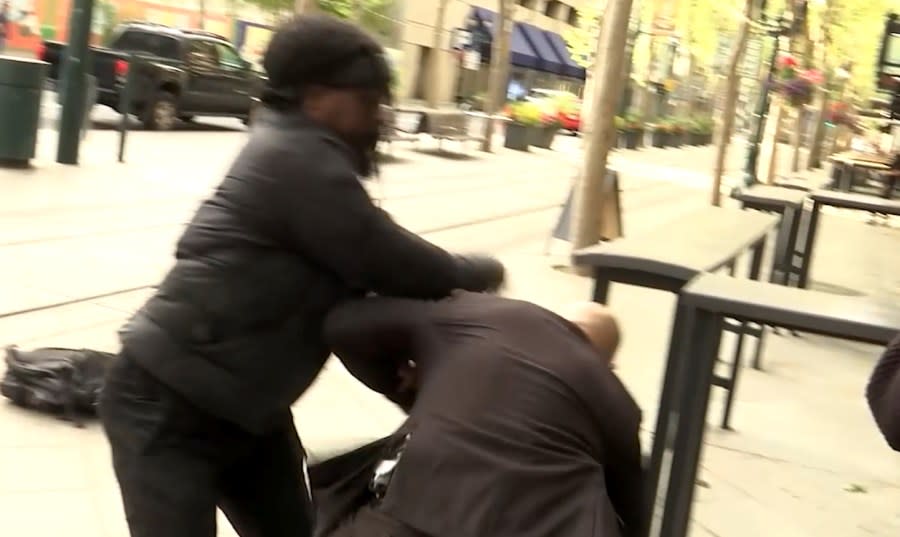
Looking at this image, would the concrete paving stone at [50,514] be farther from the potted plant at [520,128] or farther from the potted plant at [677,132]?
the potted plant at [677,132]

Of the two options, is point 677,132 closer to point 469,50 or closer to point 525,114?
point 469,50

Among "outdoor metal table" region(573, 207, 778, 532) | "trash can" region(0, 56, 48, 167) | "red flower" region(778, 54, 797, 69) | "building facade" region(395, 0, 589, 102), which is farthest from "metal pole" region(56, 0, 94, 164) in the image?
"building facade" region(395, 0, 589, 102)

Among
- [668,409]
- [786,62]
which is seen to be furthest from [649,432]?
[786,62]

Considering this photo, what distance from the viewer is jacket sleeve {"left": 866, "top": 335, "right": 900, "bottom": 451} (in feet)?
7.40

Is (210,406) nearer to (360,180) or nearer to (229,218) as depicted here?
→ (229,218)

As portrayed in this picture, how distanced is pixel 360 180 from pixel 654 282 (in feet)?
7.65

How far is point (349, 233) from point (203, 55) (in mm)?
19977

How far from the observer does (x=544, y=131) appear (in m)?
29.0

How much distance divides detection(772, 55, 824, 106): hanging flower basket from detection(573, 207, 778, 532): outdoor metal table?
1318 centimetres

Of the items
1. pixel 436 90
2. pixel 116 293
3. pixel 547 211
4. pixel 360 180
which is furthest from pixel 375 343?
pixel 436 90

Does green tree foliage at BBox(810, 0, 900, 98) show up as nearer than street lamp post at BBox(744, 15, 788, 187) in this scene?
No

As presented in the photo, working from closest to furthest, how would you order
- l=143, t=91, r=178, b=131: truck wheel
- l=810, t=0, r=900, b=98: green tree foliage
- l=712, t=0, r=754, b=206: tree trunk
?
l=712, t=0, r=754, b=206: tree trunk, l=143, t=91, r=178, b=131: truck wheel, l=810, t=0, r=900, b=98: green tree foliage

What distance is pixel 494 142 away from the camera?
28500 mm

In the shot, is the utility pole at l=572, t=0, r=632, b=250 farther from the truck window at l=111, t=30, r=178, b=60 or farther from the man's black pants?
the truck window at l=111, t=30, r=178, b=60
